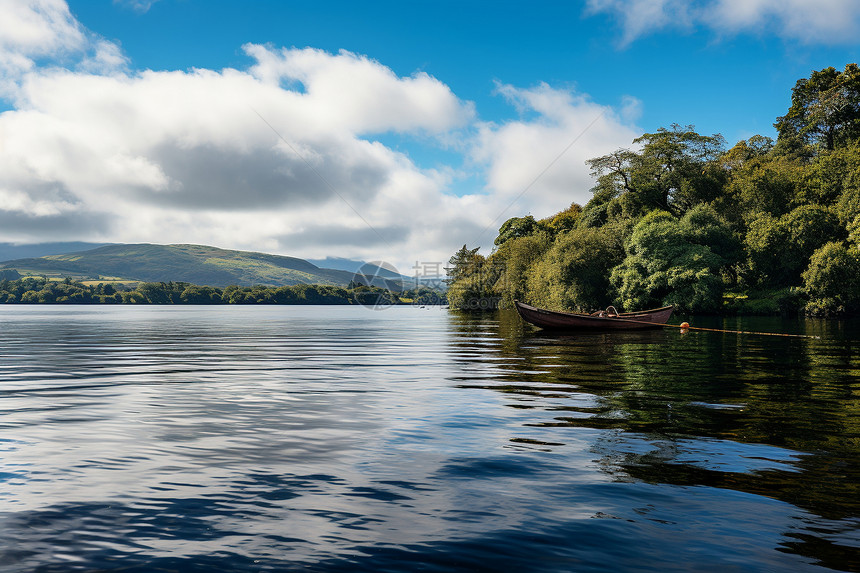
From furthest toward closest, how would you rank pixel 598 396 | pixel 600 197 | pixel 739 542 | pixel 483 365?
pixel 600 197, pixel 483 365, pixel 598 396, pixel 739 542

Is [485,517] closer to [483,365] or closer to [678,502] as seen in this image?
[678,502]

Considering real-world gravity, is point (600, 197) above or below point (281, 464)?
above

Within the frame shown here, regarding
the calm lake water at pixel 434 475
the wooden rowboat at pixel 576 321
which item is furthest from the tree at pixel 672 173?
the calm lake water at pixel 434 475

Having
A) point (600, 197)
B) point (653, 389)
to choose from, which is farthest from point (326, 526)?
point (600, 197)

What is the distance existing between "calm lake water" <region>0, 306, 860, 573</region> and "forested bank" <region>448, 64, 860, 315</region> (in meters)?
57.1

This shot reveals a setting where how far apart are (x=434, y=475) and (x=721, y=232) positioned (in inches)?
3107

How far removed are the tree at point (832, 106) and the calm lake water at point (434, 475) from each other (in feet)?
280

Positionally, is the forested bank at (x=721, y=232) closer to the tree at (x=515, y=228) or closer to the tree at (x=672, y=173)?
the tree at (x=672, y=173)

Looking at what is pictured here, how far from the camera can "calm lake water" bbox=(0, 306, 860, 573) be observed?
19.5 ft

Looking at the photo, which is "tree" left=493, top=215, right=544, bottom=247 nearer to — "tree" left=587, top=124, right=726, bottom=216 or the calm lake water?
"tree" left=587, top=124, right=726, bottom=216

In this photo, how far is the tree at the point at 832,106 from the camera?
83500 millimetres

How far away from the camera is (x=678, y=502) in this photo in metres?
7.30

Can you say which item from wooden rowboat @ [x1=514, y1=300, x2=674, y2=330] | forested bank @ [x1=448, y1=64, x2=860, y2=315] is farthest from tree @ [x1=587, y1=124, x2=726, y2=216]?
wooden rowboat @ [x1=514, y1=300, x2=674, y2=330]

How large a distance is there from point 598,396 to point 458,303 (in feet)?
401
